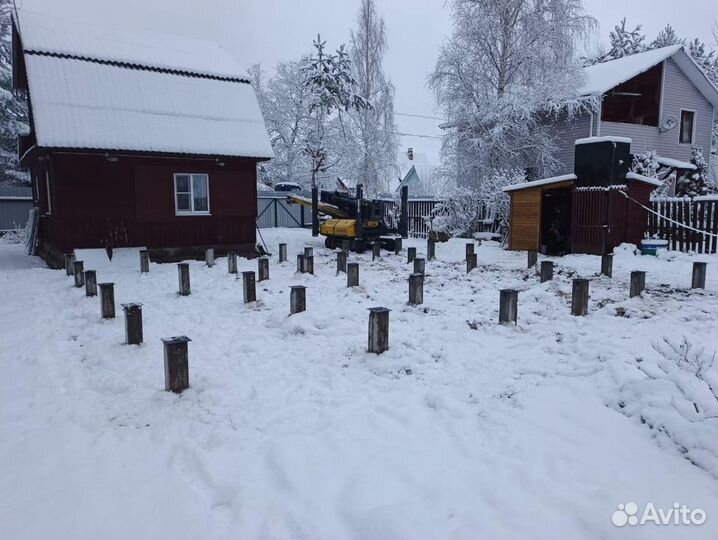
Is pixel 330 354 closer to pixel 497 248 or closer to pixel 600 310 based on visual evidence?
pixel 600 310

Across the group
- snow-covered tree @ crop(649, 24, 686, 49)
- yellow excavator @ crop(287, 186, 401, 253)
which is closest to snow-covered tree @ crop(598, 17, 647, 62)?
snow-covered tree @ crop(649, 24, 686, 49)

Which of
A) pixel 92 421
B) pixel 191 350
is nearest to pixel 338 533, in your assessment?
pixel 92 421

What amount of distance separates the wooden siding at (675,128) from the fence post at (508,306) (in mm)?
19373

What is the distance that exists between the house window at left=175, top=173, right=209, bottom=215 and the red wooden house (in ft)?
0.10

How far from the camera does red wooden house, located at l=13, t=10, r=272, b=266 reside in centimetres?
1321

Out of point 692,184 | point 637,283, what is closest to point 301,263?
point 637,283

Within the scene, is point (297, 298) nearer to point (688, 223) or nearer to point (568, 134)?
point (688, 223)

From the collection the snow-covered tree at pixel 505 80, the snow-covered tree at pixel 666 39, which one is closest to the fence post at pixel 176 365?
the snow-covered tree at pixel 505 80

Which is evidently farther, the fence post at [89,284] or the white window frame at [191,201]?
the white window frame at [191,201]

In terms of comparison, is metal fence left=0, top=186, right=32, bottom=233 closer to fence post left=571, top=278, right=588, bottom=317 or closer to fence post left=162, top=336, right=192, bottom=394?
fence post left=162, top=336, right=192, bottom=394

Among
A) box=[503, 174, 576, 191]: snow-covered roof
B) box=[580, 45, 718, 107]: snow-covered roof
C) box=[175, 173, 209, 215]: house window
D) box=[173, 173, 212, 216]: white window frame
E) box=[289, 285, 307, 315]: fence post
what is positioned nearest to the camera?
box=[289, 285, 307, 315]: fence post

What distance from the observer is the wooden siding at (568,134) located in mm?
21469

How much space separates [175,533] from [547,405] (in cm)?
321

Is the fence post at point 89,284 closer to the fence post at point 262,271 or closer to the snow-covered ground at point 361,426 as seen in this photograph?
the snow-covered ground at point 361,426
